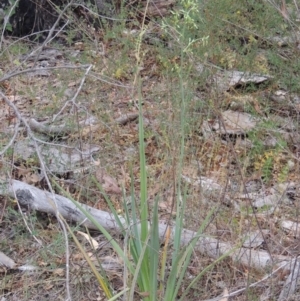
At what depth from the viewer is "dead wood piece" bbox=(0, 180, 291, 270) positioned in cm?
288

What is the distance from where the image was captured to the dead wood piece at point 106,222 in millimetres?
2885

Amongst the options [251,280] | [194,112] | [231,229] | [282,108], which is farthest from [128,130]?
[251,280]

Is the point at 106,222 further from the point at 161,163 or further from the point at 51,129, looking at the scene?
the point at 51,129

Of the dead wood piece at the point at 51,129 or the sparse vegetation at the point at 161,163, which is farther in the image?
the dead wood piece at the point at 51,129

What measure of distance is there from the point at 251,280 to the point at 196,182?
0.85m

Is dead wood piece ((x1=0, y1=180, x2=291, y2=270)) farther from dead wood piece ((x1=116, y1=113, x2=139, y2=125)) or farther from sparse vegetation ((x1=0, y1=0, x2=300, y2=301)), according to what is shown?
dead wood piece ((x1=116, y1=113, x2=139, y2=125))

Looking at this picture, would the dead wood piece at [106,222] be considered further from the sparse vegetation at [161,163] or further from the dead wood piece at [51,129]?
the dead wood piece at [51,129]

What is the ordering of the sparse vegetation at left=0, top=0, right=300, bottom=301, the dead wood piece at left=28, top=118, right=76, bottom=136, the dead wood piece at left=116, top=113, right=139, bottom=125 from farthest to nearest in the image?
the dead wood piece at left=116, top=113, right=139, bottom=125 → the dead wood piece at left=28, top=118, right=76, bottom=136 → the sparse vegetation at left=0, top=0, right=300, bottom=301

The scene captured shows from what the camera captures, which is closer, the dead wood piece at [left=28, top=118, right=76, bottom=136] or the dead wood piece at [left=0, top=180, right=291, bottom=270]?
the dead wood piece at [left=0, top=180, right=291, bottom=270]

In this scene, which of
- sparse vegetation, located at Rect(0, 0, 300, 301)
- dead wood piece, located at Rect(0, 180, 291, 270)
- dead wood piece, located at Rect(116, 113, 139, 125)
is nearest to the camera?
sparse vegetation, located at Rect(0, 0, 300, 301)

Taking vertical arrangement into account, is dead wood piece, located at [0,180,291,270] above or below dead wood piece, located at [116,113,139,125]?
above

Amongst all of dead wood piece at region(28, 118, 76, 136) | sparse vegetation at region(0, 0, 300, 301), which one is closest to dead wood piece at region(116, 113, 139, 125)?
sparse vegetation at region(0, 0, 300, 301)

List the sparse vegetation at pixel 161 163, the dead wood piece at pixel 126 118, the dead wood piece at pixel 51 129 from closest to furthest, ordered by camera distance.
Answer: the sparse vegetation at pixel 161 163, the dead wood piece at pixel 51 129, the dead wood piece at pixel 126 118

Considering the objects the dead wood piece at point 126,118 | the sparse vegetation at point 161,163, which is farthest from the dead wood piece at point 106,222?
the dead wood piece at point 126,118
